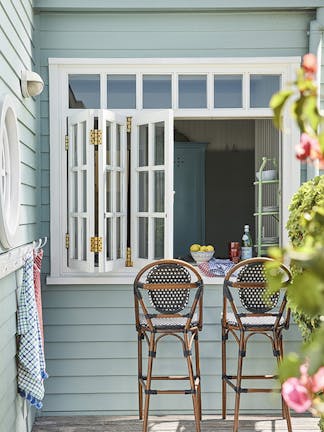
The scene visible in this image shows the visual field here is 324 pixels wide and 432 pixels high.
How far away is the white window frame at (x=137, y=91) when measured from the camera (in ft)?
15.3

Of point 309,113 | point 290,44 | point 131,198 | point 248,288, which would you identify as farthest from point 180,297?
point 309,113

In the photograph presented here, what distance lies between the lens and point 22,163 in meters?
3.96

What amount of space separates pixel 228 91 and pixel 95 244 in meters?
1.42

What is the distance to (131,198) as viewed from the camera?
15.4ft

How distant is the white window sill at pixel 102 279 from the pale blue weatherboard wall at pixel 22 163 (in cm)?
41

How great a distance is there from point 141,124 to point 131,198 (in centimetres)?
51

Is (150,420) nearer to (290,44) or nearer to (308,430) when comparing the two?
(308,430)

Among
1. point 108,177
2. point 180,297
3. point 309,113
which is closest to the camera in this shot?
point 309,113

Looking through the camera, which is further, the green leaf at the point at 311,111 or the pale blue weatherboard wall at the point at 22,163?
the pale blue weatherboard wall at the point at 22,163

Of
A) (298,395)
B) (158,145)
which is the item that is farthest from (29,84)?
(298,395)

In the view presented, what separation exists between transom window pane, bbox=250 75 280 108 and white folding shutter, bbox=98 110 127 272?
916 millimetres

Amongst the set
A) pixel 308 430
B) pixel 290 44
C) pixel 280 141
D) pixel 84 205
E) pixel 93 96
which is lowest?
pixel 308 430

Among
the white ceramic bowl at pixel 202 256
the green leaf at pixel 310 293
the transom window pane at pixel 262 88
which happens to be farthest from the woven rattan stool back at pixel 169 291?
the green leaf at pixel 310 293

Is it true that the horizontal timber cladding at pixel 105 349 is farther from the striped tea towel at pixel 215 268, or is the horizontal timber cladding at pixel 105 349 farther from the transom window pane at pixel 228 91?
the transom window pane at pixel 228 91
